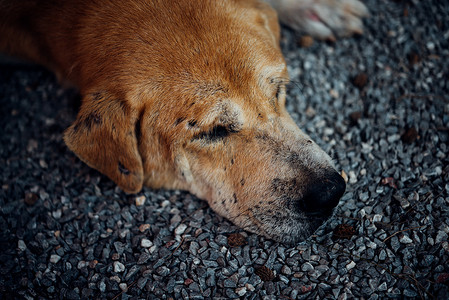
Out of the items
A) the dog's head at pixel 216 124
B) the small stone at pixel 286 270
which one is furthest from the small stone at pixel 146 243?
the small stone at pixel 286 270

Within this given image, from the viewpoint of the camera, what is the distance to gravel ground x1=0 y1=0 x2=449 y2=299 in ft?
8.49

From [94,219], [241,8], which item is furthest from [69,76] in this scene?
[241,8]

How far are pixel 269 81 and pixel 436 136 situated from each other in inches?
62.6

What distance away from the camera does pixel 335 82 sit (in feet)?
11.9

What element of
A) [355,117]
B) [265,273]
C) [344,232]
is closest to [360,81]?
[355,117]

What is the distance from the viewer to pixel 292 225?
2562 mm

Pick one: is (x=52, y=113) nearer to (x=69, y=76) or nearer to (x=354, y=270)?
(x=69, y=76)

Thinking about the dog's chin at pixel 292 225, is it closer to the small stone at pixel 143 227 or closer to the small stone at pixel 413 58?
the small stone at pixel 143 227

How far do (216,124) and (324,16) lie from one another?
2.17 meters

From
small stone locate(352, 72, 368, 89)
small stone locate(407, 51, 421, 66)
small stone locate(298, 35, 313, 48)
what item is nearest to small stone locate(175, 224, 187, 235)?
small stone locate(352, 72, 368, 89)

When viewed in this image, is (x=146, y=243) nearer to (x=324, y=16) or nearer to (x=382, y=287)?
(x=382, y=287)

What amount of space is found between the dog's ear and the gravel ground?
1.29 ft

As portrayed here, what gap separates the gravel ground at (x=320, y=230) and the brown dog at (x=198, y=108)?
0.97 ft

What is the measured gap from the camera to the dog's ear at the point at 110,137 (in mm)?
2574
